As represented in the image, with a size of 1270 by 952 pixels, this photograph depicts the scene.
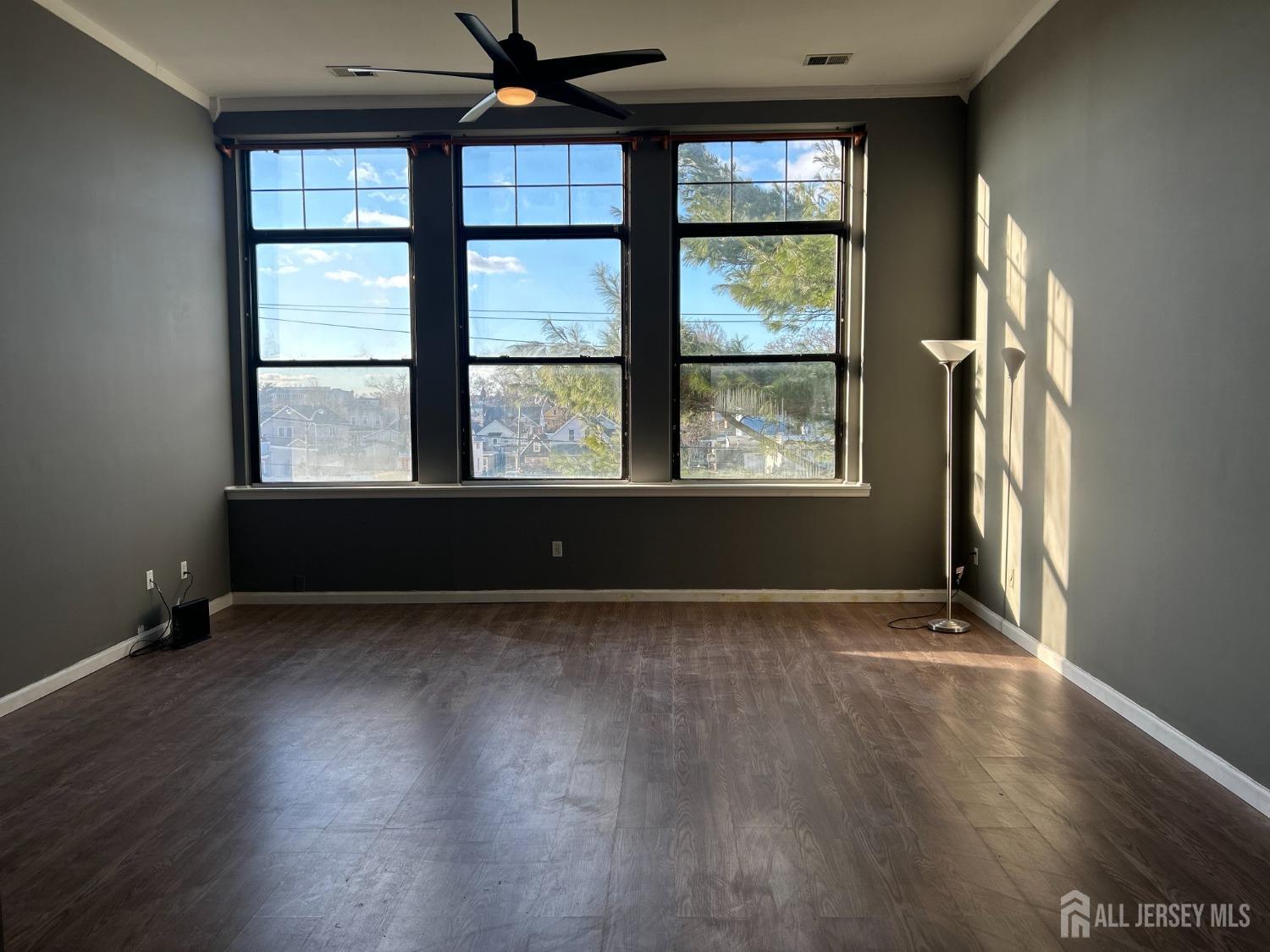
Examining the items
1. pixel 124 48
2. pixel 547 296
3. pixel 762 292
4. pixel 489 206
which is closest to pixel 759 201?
pixel 762 292

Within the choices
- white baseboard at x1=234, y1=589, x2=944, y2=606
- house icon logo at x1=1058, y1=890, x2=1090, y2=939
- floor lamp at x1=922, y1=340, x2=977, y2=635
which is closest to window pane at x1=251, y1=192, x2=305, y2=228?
white baseboard at x1=234, y1=589, x2=944, y2=606

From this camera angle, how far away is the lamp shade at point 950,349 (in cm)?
473

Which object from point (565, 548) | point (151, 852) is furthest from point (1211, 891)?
point (565, 548)

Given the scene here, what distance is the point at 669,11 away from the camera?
4164 mm

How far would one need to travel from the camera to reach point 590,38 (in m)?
4.46

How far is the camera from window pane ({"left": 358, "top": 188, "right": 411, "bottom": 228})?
5570 mm

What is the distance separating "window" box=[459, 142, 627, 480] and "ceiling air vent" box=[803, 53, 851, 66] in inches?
51.6

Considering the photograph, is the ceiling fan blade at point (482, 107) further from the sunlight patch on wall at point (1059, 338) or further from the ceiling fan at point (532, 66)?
the sunlight patch on wall at point (1059, 338)

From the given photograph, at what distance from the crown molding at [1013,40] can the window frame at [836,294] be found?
0.77 metres

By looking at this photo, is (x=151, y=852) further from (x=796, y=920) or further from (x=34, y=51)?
(x=34, y=51)

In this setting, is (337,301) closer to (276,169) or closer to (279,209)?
(279,209)

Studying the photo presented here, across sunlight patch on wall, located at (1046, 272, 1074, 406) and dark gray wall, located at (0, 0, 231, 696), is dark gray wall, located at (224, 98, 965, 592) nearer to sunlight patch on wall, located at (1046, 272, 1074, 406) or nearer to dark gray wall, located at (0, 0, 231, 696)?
dark gray wall, located at (0, 0, 231, 696)

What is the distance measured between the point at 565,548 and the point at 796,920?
366 cm

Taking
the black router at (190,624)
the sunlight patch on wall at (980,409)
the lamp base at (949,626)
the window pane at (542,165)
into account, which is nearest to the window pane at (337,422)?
the black router at (190,624)
